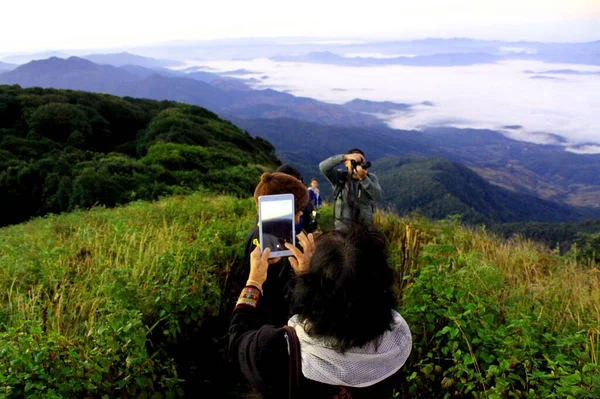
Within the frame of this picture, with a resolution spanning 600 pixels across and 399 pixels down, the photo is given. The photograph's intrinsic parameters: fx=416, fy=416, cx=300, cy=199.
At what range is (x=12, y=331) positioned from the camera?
2426mm

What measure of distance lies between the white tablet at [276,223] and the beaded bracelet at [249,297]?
0.26m

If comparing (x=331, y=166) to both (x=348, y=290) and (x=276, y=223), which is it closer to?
(x=276, y=223)

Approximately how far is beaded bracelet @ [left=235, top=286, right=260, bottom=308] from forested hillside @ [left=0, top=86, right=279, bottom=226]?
851cm

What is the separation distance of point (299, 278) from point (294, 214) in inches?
29.4

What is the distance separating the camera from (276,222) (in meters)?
2.33

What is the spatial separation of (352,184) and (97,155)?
15415 millimetres

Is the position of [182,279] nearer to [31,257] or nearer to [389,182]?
[31,257]

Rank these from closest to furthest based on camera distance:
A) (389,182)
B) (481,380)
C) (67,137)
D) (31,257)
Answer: (481,380), (31,257), (67,137), (389,182)

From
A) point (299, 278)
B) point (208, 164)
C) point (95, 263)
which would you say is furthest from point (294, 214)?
point (208, 164)

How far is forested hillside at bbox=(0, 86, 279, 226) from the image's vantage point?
13.4 metres

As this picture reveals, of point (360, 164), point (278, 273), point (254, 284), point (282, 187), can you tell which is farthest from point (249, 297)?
point (360, 164)

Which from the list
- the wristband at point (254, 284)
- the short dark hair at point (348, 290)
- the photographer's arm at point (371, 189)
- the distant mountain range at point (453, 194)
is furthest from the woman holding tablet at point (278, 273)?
the distant mountain range at point (453, 194)

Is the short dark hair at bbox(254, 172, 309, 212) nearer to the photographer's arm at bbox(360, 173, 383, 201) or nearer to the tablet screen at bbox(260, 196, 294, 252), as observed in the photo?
the tablet screen at bbox(260, 196, 294, 252)

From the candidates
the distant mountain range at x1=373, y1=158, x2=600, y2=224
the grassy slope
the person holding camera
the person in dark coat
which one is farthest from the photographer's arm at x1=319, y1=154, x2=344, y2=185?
the distant mountain range at x1=373, y1=158, x2=600, y2=224
